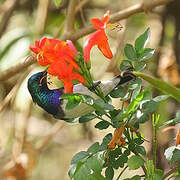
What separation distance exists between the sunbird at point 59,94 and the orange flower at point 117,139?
0.19 feet

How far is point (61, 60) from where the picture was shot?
3.38 feet

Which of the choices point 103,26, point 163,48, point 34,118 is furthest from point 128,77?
point 34,118

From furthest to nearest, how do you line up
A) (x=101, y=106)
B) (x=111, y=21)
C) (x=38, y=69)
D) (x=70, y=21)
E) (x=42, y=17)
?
(x=42, y=17)
(x=38, y=69)
(x=70, y=21)
(x=111, y=21)
(x=101, y=106)

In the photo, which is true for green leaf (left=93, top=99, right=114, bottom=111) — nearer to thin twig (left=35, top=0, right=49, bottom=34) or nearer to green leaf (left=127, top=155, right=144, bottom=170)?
green leaf (left=127, top=155, right=144, bottom=170)

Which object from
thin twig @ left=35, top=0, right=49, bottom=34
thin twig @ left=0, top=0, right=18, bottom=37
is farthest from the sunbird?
thin twig @ left=0, top=0, right=18, bottom=37

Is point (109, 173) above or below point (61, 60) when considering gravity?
below

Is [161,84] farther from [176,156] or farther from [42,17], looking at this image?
[42,17]

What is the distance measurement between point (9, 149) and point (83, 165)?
1675 mm

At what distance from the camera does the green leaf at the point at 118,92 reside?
1.08m

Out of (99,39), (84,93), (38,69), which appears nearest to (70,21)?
(38,69)

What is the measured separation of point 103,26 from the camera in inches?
43.9

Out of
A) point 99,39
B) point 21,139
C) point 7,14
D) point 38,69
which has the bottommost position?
point 21,139

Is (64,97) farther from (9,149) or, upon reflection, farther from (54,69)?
(9,149)

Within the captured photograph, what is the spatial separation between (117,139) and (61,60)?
17 cm
